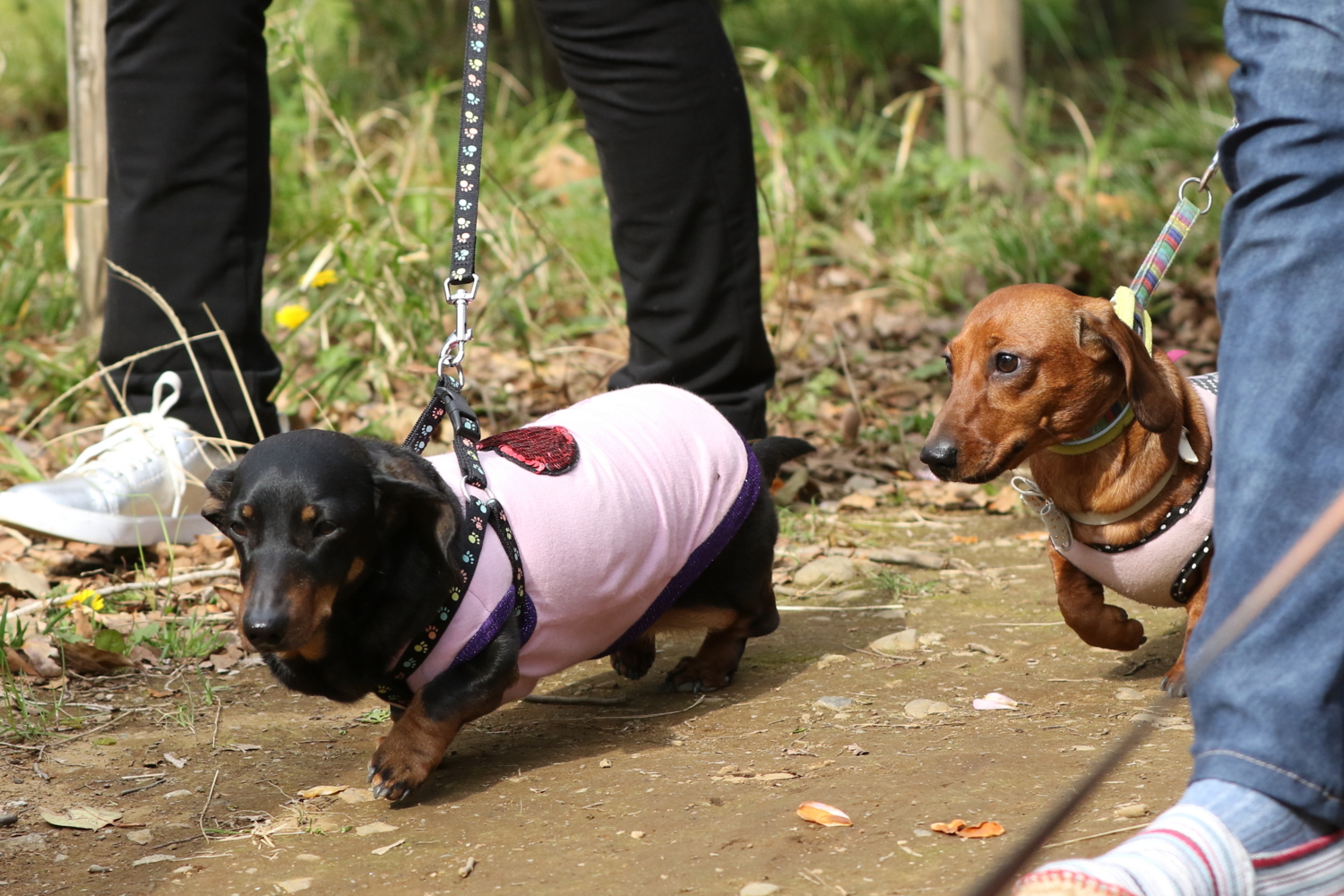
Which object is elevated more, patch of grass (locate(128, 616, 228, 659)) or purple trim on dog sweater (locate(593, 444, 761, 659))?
purple trim on dog sweater (locate(593, 444, 761, 659))

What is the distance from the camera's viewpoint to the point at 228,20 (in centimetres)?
320

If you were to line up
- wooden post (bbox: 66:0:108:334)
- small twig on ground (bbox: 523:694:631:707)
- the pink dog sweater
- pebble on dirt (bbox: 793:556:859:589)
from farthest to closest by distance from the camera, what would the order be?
wooden post (bbox: 66:0:108:334) < pebble on dirt (bbox: 793:556:859:589) < small twig on ground (bbox: 523:694:631:707) < the pink dog sweater

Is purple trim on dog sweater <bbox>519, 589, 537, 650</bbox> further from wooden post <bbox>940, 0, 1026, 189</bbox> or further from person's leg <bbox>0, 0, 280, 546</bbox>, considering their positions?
wooden post <bbox>940, 0, 1026, 189</bbox>

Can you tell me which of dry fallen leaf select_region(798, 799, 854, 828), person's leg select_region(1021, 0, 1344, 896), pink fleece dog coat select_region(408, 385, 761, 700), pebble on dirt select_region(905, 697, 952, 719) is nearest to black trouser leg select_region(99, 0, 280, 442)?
pink fleece dog coat select_region(408, 385, 761, 700)

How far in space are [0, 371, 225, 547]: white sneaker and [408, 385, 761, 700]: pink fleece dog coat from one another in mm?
1112

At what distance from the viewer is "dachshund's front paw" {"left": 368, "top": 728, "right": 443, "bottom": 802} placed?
214 centimetres

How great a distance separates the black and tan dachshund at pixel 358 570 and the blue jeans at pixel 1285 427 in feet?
3.80

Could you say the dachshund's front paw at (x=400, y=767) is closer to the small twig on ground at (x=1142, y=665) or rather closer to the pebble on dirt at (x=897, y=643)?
the pebble on dirt at (x=897, y=643)

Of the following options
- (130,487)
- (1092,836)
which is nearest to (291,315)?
(130,487)

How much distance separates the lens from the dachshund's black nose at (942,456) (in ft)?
7.43

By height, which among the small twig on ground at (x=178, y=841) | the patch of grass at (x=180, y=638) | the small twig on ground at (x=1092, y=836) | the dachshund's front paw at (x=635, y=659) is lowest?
the patch of grass at (x=180, y=638)

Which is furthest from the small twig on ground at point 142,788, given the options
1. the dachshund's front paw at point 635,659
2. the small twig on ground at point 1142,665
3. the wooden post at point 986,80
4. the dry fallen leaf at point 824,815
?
the wooden post at point 986,80

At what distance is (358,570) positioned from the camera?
2.14 metres

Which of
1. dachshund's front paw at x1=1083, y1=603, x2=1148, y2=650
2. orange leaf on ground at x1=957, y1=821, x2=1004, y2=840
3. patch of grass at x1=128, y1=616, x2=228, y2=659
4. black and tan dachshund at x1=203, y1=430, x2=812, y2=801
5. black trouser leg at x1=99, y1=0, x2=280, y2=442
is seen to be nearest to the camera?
orange leaf on ground at x1=957, y1=821, x2=1004, y2=840
